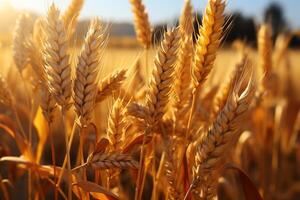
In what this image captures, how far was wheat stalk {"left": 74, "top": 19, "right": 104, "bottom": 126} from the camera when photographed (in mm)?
1174

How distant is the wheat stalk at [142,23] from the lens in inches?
67.1

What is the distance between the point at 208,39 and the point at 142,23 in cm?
48

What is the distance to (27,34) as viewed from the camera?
68.2 inches

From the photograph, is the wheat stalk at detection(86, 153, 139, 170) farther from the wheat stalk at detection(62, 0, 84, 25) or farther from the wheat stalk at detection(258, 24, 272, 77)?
the wheat stalk at detection(258, 24, 272, 77)

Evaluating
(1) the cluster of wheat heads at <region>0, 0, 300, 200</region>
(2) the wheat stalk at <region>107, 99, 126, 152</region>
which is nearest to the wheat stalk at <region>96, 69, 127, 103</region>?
(1) the cluster of wheat heads at <region>0, 0, 300, 200</region>

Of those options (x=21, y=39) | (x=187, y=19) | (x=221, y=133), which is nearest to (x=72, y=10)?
(x=21, y=39)

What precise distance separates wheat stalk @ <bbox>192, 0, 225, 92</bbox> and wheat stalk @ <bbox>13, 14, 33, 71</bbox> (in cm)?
63

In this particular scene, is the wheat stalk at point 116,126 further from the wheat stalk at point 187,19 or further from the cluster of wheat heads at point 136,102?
the wheat stalk at point 187,19

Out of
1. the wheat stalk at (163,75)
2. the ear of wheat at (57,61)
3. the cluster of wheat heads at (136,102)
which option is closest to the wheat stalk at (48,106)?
the cluster of wheat heads at (136,102)

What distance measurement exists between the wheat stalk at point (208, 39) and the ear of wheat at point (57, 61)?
0.37 meters

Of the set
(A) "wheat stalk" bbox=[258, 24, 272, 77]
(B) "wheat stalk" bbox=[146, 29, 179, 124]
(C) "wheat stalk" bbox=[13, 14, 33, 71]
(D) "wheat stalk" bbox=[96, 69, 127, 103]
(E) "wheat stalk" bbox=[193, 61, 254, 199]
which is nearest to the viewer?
(E) "wheat stalk" bbox=[193, 61, 254, 199]

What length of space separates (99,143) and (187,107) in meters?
0.41

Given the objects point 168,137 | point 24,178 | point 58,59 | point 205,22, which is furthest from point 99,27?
point 24,178

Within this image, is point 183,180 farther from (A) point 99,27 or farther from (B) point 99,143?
(A) point 99,27
